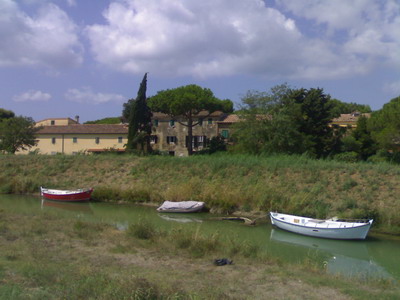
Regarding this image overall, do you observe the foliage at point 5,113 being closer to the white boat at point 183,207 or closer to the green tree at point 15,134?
the green tree at point 15,134

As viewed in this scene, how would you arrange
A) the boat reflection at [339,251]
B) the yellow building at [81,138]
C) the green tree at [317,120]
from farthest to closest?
the yellow building at [81,138]
the green tree at [317,120]
the boat reflection at [339,251]

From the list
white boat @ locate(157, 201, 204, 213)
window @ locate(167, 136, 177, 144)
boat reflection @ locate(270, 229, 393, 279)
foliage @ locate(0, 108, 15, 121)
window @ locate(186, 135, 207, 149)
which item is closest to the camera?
boat reflection @ locate(270, 229, 393, 279)

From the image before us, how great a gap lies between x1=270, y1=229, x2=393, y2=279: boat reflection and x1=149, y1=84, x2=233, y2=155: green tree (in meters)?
34.4

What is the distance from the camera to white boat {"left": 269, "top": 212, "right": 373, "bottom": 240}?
17.6m

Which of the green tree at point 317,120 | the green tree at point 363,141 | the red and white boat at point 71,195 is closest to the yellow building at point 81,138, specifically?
the green tree at point 317,120

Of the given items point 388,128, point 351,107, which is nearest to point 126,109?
point 388,128

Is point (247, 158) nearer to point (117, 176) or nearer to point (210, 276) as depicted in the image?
point (117, 176)

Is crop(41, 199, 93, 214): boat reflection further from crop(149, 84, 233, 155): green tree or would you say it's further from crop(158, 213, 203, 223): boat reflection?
crop(149, 84, 233, 155): green tree

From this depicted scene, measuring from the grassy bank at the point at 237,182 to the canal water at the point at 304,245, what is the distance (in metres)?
2.22

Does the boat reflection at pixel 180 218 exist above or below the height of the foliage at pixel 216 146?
below

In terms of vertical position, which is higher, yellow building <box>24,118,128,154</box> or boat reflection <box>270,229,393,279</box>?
yellow building <box>24,118,128,154</box>

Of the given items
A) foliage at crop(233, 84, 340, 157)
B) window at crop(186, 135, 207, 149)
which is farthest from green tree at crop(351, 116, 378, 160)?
window at crop(186, 135, 207, 149)

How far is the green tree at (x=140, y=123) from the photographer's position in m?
49.8

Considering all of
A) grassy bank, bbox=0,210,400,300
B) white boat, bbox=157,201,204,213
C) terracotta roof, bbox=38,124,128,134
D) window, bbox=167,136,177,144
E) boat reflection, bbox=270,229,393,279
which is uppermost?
terracotta roof, bbox=38,124,128,134
